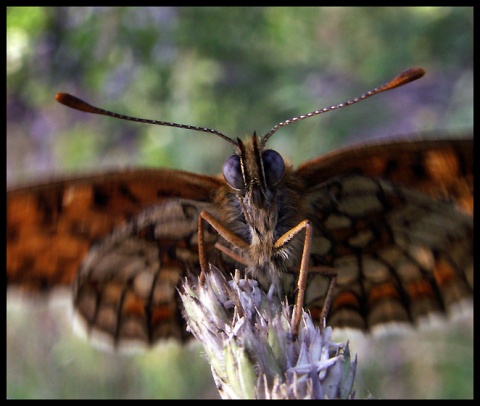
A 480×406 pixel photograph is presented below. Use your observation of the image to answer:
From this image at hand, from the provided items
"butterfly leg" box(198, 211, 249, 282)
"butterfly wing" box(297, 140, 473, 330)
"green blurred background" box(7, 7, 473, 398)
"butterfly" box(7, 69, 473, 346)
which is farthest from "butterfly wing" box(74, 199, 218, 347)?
"green blurred background" box(7, 7, 473, 398)

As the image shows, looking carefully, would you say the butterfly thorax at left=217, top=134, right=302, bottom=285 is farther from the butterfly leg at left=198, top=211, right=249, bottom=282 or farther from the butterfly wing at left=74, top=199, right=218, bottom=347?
the butterfly wing at left=74, top=199, right=218, bottom=347

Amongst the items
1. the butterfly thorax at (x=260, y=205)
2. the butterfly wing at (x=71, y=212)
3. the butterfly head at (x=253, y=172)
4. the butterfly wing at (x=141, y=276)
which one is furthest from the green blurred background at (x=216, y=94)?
the butterfly head at (x=253, y=172)

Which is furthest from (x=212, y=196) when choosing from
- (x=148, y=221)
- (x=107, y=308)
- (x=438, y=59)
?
(x=438, y=59)

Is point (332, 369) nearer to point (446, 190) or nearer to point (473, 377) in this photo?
point (446, 190)

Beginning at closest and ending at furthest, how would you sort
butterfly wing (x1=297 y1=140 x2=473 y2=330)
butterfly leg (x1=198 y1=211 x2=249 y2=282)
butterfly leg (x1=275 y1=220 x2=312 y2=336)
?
butterfly leg (x1=275 y1=220 x2=312 y2=336)
butterfly leg (x1=198 y1=211 x2=249 y2=282)
butterfly wing (x1=297 y1=140 x2=473 y2=330)

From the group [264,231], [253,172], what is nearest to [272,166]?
[253,172]

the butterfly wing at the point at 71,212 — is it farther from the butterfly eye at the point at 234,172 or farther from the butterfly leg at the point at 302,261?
the butterfly leg at the point at 302,261

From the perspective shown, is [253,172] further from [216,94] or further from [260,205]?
[216,94]
